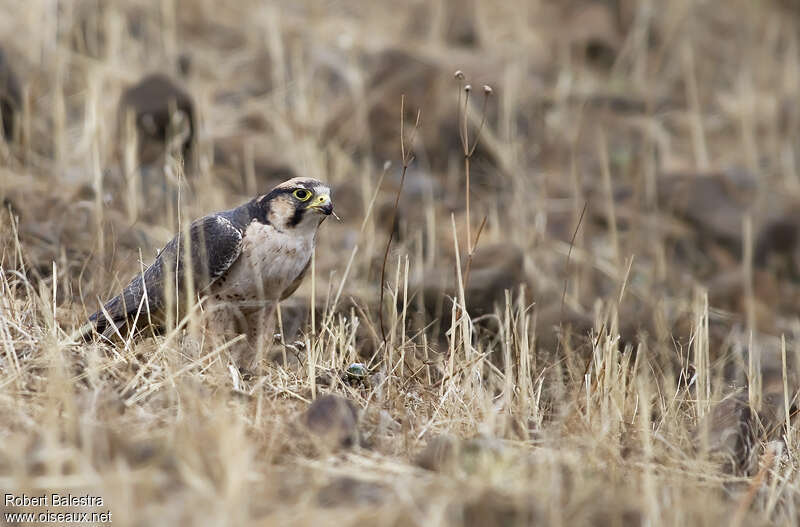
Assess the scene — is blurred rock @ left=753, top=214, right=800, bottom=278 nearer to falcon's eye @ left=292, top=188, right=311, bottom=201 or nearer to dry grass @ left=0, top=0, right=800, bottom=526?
dry grass @ left=0, top=0, right=800, bottom=526

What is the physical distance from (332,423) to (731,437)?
1615 mm

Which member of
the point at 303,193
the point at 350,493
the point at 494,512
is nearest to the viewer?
the point at 494,512

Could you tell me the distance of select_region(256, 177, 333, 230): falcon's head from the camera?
5.20 metres

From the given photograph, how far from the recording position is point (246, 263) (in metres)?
5.25

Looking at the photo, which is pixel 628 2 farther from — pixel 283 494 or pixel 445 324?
pixel 283 494

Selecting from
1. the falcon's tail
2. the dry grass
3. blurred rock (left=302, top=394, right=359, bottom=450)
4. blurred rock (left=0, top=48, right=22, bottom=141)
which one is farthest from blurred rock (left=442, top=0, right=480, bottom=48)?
blurred rock (left=302, top=394, right=359, bottom=450)

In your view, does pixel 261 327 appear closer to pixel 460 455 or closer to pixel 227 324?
pixel 227 324

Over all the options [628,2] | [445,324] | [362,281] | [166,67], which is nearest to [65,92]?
[166,67]

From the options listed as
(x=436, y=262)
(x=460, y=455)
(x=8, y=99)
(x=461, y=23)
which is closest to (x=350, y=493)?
(x=460, y=455)

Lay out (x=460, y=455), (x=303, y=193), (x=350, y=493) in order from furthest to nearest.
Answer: (x=303, y=193), (x=460, y=455), (x=350, y=493)

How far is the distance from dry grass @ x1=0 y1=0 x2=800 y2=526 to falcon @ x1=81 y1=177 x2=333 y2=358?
0.85 ft

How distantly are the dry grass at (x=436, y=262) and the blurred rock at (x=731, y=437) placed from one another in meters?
0.02

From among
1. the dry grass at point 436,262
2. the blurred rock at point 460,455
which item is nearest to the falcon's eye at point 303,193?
the dry grass at point 436,262

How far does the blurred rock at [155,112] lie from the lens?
28.5 feet
